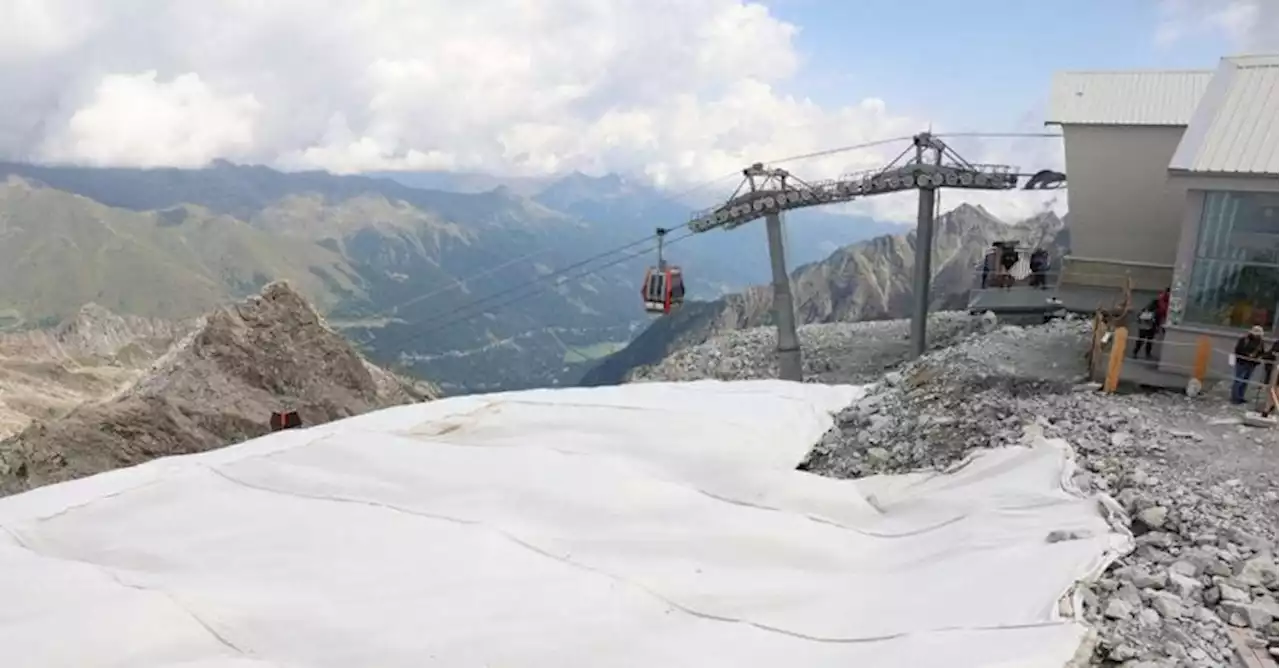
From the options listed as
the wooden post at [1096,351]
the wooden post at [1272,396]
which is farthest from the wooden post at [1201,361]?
the wooden post at [1096,351]

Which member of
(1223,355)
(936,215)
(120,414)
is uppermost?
(936,215)

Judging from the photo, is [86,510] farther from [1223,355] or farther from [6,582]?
[1223,355]

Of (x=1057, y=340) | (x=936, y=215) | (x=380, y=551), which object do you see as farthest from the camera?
(x=936, y=215)

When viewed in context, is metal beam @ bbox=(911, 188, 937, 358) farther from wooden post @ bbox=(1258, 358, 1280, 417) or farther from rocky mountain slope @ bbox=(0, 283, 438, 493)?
rocky mountain slope @ bbox=(0, 283, 438, 493)

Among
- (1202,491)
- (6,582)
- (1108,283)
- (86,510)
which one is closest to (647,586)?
(6,582)

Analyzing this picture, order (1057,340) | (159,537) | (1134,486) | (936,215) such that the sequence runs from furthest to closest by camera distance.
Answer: (936,215) < (1057,340) < (1134,486) < (159,537)

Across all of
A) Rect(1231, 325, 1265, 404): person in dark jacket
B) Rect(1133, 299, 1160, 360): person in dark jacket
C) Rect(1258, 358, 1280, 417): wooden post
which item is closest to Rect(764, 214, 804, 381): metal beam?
Rect(1133, 299, 1160, 360): person in dark jacket
